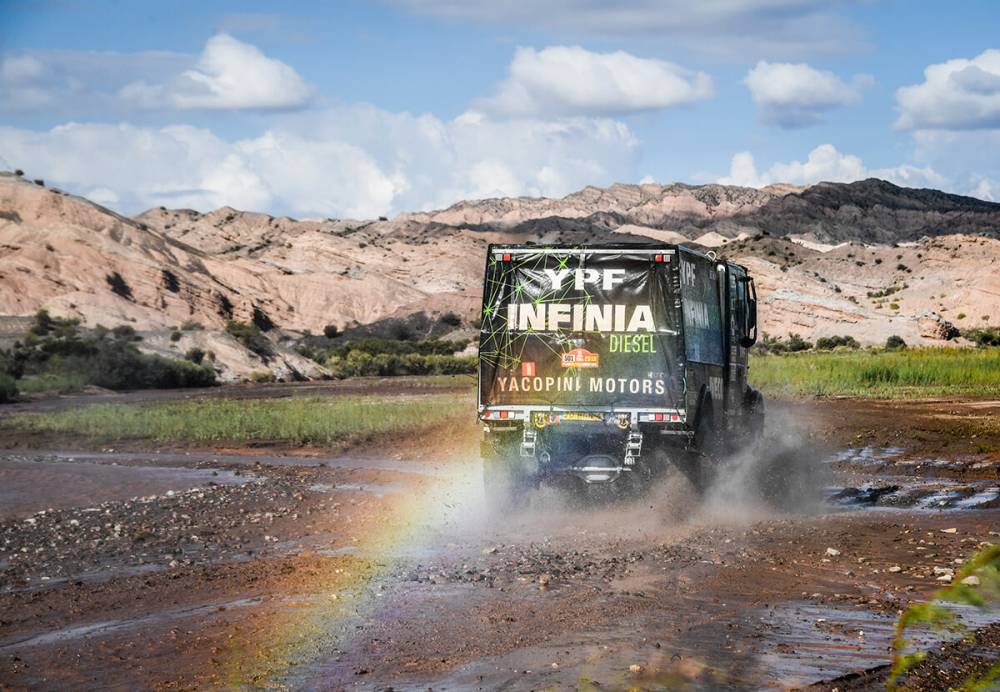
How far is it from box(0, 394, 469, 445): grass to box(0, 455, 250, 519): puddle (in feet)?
18.8

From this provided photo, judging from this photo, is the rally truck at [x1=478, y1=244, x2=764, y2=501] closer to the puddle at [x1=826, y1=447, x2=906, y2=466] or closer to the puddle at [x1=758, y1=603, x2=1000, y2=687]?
the puddle at [x1=758, y1=603, x2=1000, y2=687]

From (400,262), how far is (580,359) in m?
126

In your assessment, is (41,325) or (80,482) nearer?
(80,482)

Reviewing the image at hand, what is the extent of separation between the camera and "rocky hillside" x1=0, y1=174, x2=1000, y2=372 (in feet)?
284

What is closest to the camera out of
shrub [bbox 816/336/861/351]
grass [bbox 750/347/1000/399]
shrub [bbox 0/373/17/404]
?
grass [bbox 750/347/1000/399]

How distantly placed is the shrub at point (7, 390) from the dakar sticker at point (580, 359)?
37152 mm

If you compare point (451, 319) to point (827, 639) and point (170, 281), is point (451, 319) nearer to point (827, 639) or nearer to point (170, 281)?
point (170, 281)

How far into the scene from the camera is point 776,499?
17.8 metres

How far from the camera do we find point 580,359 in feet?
52.5

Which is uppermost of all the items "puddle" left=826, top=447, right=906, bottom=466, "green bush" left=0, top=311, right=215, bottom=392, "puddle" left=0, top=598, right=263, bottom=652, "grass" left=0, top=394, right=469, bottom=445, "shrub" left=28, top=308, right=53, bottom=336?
"shrub" left=28, top=308, right=53, bottom=336

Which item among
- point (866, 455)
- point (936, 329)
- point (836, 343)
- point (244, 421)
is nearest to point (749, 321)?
point (866, 455)

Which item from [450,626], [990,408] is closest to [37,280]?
[990,408]

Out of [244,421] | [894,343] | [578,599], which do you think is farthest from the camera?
[894,343]

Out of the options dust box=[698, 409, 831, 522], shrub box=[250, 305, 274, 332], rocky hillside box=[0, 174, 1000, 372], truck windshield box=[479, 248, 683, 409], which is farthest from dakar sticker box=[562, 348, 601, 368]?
shrub box=[250, 305, 274, 332]
